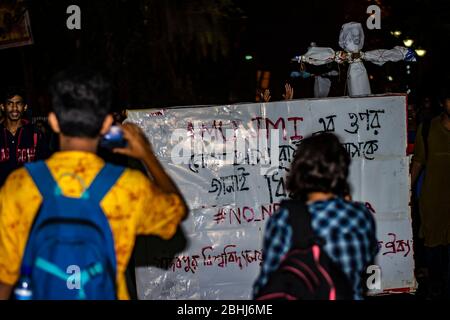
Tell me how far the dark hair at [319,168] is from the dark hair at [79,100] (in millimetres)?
939

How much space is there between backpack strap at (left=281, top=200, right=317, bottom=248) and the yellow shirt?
58 cm

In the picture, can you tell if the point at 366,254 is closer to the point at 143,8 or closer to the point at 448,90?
the point at 448,90

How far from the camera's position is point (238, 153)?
6910 millimetres

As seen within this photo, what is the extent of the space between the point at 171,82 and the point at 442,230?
25.3 feet

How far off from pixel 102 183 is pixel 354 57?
16.6 ft

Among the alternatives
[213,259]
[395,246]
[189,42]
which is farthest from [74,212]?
[189,42]

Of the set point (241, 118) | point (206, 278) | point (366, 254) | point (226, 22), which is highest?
point (226, 22)

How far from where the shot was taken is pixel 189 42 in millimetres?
13578

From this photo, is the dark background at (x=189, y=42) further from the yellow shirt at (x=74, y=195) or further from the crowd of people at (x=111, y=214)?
the yellow shirt at (x=74, y=195)

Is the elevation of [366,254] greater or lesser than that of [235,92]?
lesser

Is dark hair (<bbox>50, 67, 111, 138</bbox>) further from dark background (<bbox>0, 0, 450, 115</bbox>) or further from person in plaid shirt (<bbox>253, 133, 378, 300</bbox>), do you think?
dark background (<bbox>0, 0, 450, 115</bbox>)

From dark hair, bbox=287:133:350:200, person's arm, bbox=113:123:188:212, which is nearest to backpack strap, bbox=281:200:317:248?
dark hair, bbox=287:133:350:200
